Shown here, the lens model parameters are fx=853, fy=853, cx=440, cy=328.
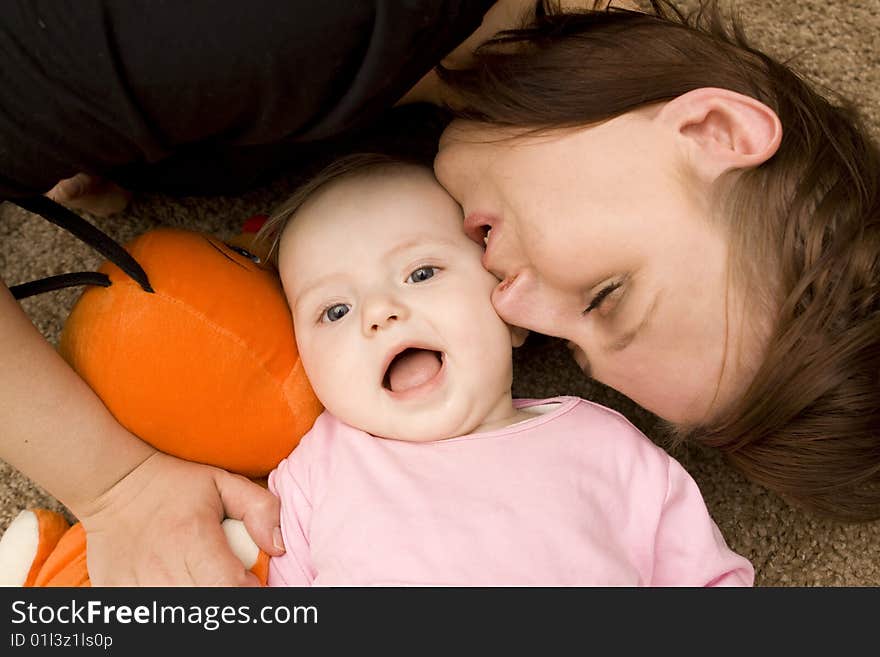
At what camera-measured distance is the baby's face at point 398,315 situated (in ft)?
2.58

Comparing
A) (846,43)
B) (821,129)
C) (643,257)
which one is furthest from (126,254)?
(846,43)

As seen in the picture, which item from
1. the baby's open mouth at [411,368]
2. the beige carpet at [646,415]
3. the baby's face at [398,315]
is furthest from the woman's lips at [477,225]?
the beige carpet at [646,415]

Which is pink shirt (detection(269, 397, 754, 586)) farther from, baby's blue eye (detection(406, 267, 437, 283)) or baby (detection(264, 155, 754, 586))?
baby's blue eye (detection(406, 267, 437, 283))

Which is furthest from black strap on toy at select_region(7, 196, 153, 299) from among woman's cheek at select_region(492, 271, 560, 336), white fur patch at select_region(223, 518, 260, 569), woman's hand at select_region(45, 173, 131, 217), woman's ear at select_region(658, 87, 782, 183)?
woman's ear at select_region(658, 87, 782, 183)

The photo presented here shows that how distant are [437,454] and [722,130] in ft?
1.24

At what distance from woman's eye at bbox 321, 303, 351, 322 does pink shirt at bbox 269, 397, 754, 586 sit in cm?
11

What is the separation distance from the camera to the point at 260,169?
94 cm

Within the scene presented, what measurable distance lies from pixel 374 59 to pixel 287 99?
0.08 metres

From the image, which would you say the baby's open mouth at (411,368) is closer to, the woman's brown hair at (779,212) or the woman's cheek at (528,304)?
the woman's cheek at (528,304)

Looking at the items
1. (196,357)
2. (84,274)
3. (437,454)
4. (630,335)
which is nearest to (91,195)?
(84,274)

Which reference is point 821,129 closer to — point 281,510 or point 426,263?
point 426,263

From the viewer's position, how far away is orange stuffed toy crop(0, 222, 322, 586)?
816 mm

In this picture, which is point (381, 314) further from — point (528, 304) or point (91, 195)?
point (91, 195)

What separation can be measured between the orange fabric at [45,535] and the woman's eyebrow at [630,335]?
0.59 meters
